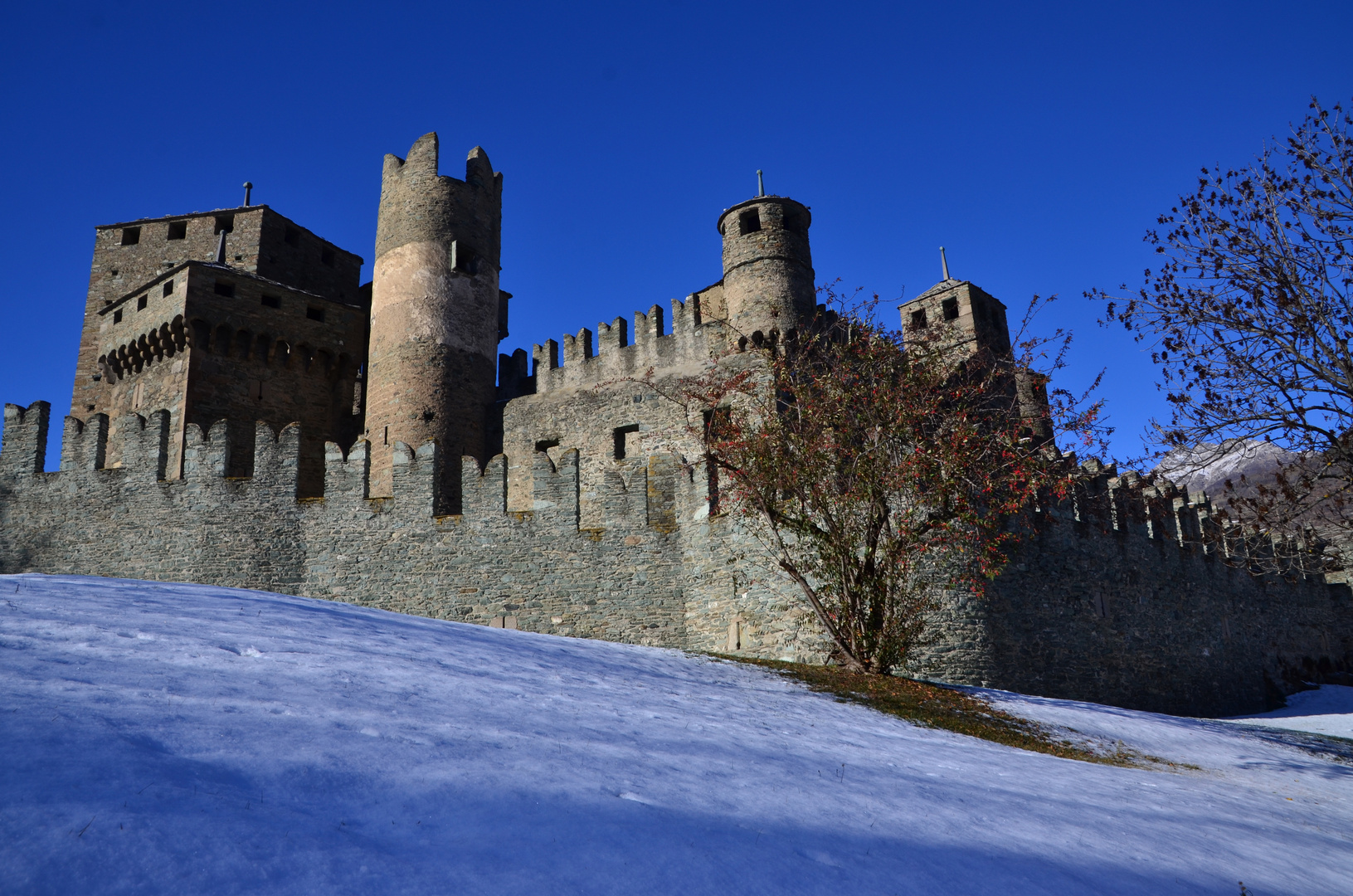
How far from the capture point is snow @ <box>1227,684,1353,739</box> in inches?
557

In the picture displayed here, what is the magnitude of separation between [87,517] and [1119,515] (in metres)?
19.2

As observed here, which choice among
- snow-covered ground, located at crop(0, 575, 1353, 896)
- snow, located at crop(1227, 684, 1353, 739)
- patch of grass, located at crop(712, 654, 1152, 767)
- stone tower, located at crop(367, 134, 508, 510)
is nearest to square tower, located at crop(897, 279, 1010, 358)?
snow, located at crop(1227, 684, 1353, 739)

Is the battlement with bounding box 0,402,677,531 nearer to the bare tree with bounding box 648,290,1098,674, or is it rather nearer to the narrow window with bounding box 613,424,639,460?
the bare tree with bounding box 648,290,1098,674

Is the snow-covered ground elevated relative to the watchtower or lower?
lower

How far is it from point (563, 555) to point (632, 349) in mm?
10263

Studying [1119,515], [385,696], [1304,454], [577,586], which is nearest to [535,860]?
[385,696]

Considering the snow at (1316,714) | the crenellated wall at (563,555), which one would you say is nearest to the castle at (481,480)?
the crenellated wall at (563,555)

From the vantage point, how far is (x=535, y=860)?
306 centimetres

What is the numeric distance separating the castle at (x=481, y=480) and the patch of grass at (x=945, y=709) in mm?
1842

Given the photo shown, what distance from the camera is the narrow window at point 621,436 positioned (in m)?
22.9

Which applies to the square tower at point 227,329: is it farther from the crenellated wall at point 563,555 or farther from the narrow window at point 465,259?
the crenellated wall at point 563,555

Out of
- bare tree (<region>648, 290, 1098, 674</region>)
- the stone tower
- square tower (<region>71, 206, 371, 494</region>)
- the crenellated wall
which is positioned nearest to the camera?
bare tree (<region>648, 290, 1098, 674</region>)

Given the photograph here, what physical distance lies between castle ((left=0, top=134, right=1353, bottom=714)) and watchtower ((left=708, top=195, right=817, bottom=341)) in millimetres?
71

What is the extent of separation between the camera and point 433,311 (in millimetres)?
23828
